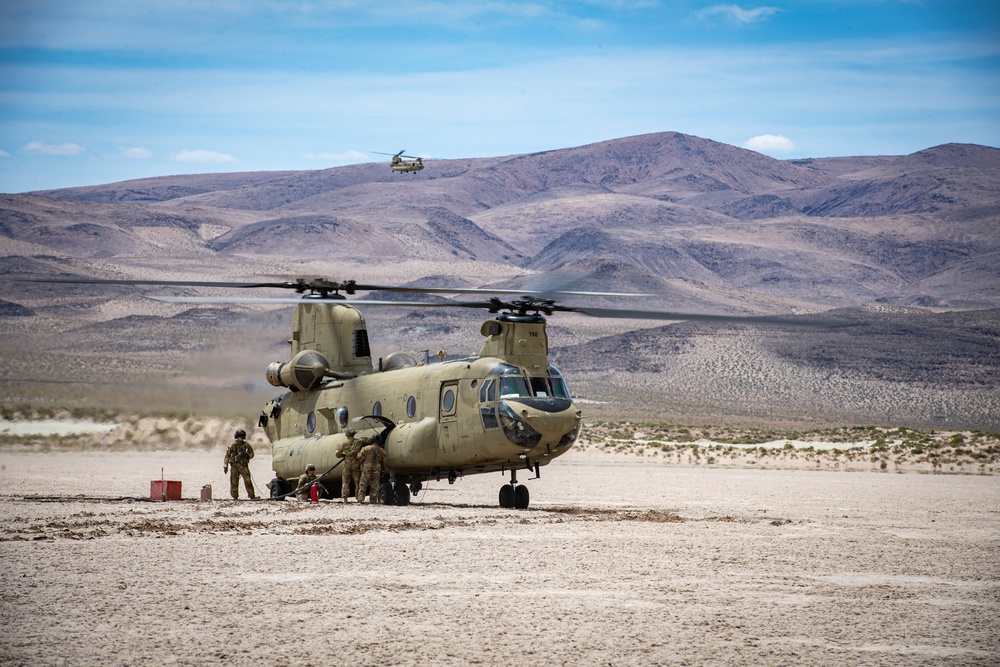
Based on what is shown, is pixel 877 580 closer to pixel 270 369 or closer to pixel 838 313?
pixel 270 369

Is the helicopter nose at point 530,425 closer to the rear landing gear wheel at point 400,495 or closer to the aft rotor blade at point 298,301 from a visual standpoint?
the aft rotor blade at point 298,301

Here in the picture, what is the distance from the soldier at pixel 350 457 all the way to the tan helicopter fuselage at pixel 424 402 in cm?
34

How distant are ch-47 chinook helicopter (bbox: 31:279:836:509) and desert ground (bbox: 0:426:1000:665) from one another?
1.04 meters

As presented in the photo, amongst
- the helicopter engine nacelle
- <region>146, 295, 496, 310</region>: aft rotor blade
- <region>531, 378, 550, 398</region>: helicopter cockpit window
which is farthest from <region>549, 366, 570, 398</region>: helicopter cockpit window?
the helicopter engine nacelle

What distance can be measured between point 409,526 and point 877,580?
7122 millimetres

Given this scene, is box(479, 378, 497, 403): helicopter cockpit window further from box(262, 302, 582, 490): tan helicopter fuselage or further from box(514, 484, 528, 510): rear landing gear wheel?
box(514, 484, 528, 510): rear landing gear wheel

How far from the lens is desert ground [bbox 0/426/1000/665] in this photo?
10.9m

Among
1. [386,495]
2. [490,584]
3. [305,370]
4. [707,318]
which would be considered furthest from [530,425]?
[490,584]

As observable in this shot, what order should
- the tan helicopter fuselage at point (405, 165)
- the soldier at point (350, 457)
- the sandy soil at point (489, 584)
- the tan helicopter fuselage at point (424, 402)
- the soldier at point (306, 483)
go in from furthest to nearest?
1. the tan helicopter fuselage at point (405, 165)
2. the soldier at point (306, 483)
3. the soldier at point (350, 457)
4. the tan helicopter fuselage at point (424, 402)
5. the sandy soil at point (489, 584)

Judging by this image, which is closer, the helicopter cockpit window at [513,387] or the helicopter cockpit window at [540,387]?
the helicopter cockpit window at [513,387]

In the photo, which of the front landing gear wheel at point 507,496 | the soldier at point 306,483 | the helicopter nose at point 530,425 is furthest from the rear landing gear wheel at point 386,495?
the helicopter nose at point 530,425

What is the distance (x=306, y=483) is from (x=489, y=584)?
11.3 metres

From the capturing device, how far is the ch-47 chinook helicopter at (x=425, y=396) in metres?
21.0

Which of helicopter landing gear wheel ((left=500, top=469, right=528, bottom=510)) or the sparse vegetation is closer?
helicopter landing gear wheel ((left=500, top=469, right=528, bottom=510))
